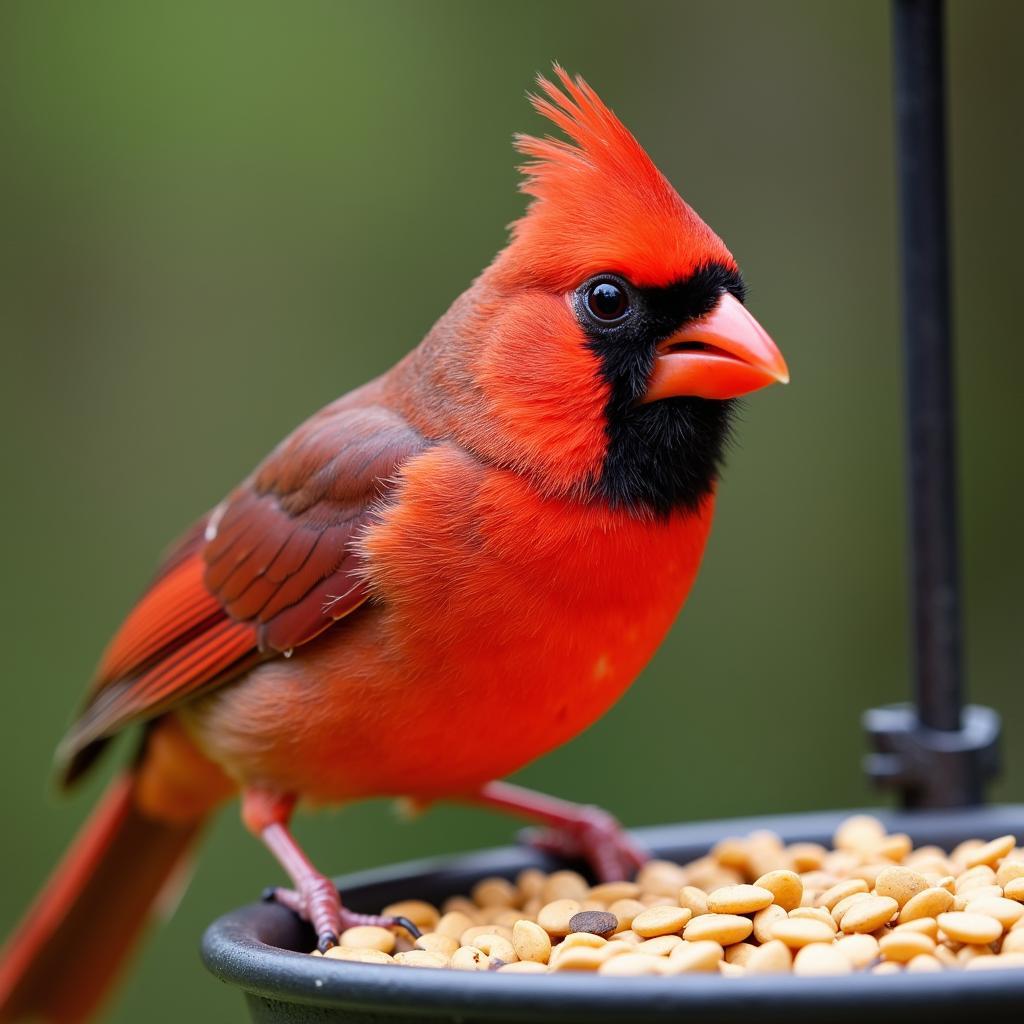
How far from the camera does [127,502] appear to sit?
16.4 ft

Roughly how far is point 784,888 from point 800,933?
0.18 m

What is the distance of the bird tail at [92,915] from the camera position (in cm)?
308

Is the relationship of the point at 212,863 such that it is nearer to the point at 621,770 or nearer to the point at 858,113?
the point at 621,770

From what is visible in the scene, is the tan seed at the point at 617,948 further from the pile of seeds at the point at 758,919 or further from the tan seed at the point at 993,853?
the tan seed at the point at 993,853

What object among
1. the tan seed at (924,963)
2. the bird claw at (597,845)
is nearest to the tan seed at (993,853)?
the tan seed at (924,963)

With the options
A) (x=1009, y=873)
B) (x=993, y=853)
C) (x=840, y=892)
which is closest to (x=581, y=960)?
(x=840, y=892)

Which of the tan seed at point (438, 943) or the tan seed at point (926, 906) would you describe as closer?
the tan seed at point (926, 906)

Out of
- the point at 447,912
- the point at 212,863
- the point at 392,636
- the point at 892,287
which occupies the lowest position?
the point at 212,863

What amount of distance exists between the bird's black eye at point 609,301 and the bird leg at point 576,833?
2.77ft

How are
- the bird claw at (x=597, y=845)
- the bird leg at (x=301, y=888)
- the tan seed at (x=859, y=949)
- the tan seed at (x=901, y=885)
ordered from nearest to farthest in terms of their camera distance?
the tan seed at (x=859, y=949) < the tan seed at (x=901, y=885) < the bird leg at (x=301, y=888) < the bird claw at (x=597, y=845)

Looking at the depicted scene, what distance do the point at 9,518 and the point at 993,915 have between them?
389 cm

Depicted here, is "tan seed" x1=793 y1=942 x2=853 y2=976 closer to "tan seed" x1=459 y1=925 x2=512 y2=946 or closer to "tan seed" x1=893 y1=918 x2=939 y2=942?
"tan seed" x1=893 y1=918 x2=939 y2=942

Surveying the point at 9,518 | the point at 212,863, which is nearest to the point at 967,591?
the point at 212,863

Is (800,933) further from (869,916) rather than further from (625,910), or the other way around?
(625,910)
